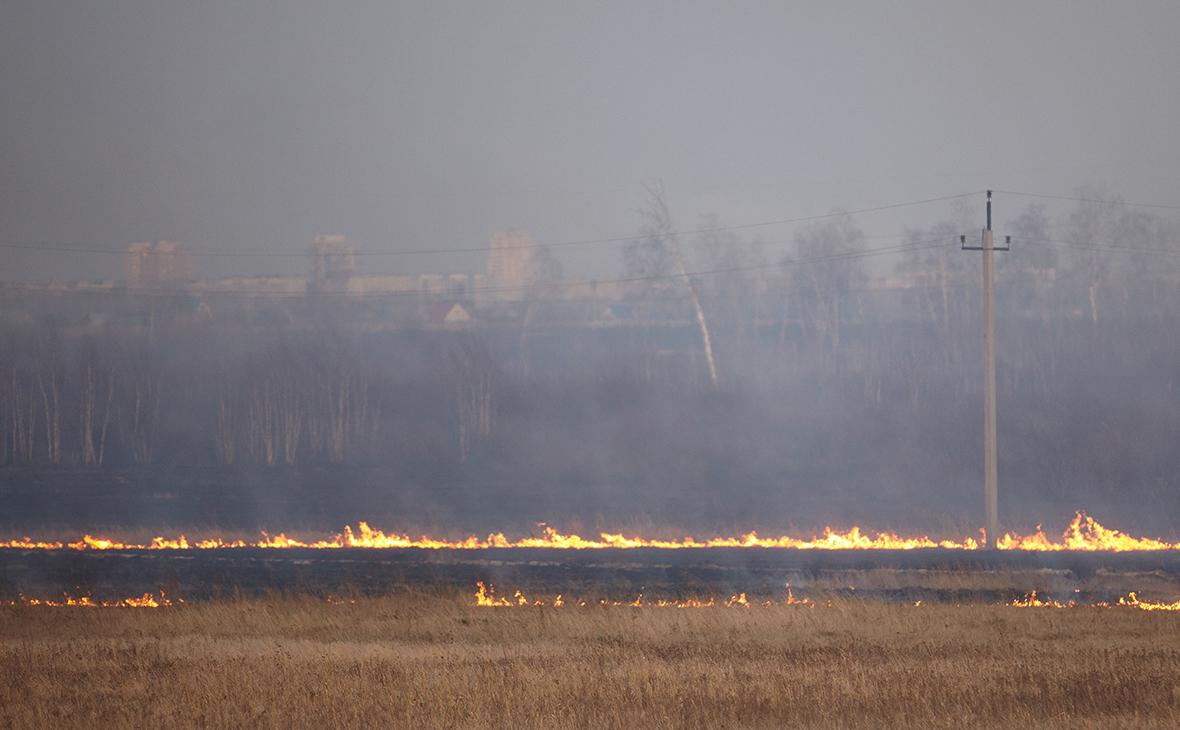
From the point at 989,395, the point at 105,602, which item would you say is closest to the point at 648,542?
the point at 989,395

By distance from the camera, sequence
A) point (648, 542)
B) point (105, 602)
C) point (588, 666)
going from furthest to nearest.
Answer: point (648, 542) < point (105, 602) < point (588, 666)

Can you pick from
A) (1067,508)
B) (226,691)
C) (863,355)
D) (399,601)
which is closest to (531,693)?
(226,691)

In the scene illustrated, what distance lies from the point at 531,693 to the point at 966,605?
10.4 m

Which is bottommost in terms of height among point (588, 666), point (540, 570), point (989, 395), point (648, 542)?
point (648, 542)

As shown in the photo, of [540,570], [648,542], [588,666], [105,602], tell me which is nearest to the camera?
[588,666]

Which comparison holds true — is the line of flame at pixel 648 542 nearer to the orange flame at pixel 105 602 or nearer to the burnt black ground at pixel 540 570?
the burnt black ground at pixel 540 570

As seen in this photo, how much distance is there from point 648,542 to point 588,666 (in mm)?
24011

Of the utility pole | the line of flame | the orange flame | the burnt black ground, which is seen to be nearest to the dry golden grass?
the orange flame

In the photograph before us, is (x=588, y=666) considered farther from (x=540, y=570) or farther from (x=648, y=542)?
(x=648, y=542)

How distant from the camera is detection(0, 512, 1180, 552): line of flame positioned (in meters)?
35.1

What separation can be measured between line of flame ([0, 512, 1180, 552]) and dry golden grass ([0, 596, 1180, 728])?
45.7 feet

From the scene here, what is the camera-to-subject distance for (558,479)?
5778cm

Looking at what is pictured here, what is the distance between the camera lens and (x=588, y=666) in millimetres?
15781

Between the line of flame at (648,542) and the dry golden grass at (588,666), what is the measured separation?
1393 cm
